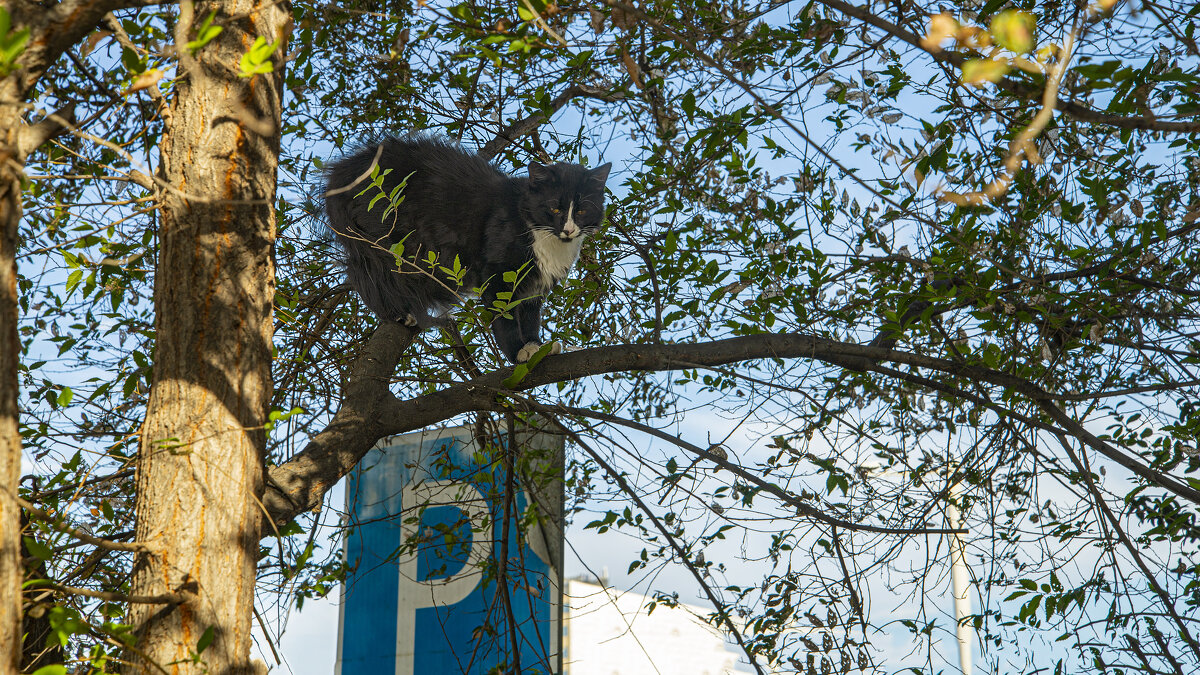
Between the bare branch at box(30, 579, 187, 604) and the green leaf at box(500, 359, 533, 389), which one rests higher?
the green leaf at box(500, 359, 533, 389)

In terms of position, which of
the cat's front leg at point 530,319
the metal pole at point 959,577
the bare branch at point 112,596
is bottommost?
the bare branch at point 112,596

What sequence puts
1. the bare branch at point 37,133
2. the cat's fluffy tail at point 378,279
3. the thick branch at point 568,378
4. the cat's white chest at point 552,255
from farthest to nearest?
the cat's white chest at point 552,255, the cat's fluffy tail at point 378,279, the thick branch at point 568,378, the bare branch at point 37,133

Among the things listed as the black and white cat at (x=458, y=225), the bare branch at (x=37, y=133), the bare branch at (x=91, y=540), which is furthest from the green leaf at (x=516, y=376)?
the bare branch at (x=37, y=133)

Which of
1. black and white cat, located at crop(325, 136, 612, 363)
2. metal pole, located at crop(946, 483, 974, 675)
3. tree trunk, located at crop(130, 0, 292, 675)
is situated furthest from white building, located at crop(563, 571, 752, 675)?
tree trunk, located at crop(130, 0, 292, 675)

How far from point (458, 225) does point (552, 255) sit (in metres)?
0.48

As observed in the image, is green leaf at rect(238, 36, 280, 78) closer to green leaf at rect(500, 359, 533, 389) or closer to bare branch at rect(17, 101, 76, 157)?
bare branch at rect(17, 101, 76, 157)

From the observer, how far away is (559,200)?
3904 mm

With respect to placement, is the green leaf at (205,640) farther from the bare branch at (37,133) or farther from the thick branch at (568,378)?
the thick branch at (568,378)

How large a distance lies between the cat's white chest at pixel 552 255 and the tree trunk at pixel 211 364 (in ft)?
5.46

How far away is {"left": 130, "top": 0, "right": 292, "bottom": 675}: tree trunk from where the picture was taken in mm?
1960

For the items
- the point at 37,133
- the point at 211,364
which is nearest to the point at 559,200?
the point at 211,364

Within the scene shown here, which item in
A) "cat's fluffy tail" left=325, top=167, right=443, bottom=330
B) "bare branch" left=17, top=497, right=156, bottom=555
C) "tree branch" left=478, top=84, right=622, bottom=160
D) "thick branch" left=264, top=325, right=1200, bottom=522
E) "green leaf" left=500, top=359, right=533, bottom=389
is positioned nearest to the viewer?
"bare branch" left=17, top=497, right=156, bottom=555

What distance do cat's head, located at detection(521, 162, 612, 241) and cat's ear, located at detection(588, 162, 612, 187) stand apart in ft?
0.05

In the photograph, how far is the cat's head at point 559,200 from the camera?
12.8 ft
